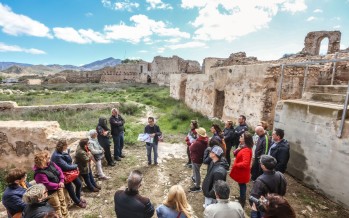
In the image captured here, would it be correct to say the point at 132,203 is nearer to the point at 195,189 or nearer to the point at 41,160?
the point at 41,160

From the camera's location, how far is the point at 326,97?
6.42m

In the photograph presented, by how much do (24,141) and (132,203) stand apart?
6.23 metres

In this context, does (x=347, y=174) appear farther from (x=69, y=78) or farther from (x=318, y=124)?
(x=69, y=78)

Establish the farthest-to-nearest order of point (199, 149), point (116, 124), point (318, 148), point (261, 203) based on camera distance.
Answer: point (116, 124) < point (318, 148) < point (199, 149) < point (261, 203)

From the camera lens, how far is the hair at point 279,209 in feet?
7.43

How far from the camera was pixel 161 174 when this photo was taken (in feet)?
20.5

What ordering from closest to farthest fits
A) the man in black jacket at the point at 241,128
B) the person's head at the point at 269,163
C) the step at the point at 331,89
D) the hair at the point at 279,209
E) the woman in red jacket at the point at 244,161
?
the hair at the point at 279,209 < the person's head at the point at 269,163 < the woman in red jacket at the point at 244,161 < the man in black jacket at the point at 241,128 < the step at the point at 331,89

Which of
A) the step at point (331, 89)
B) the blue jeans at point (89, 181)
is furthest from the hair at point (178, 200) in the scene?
the step at point (331, 89)

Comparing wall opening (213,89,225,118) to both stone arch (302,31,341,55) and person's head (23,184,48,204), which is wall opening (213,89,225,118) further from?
person's head (23,184,48,204)

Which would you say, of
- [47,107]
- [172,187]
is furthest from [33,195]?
[47,107]

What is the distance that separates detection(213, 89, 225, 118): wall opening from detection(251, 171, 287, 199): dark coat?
9039 millimetres

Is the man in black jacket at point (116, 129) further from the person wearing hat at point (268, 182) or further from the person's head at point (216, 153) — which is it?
the person wearing hat at point (268, 182)

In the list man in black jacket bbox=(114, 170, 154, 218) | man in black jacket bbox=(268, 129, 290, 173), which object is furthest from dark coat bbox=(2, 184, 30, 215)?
man in black jacket bbox=(268, 129, 290, 173)

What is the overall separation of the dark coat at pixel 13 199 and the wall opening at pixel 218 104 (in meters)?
10.4
